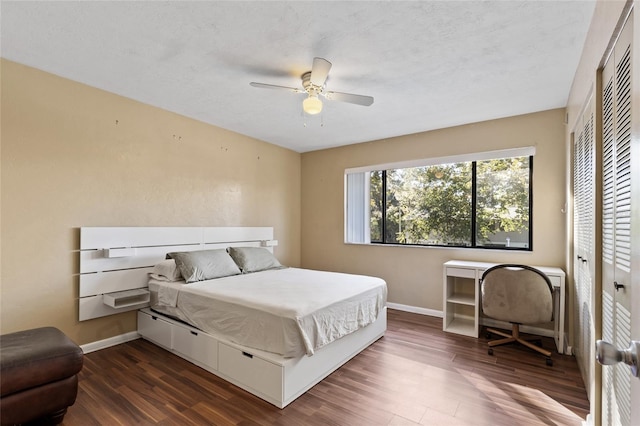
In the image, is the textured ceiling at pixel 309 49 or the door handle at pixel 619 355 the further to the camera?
the textured ceiling at pixel 309 49

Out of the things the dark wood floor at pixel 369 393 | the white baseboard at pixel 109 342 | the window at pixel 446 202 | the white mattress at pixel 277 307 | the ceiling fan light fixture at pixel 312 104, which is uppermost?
the ceiling fan light fixture at pixel 312 104

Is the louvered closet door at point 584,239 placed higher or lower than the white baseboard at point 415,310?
higher

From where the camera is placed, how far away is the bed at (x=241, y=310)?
2236 mm

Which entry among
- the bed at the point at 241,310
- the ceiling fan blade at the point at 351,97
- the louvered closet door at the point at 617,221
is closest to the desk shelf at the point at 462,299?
the bed at the point at 241,310

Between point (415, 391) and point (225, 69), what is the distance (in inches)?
119

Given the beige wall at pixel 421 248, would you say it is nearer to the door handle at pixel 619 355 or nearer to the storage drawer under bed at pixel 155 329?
the storage drawer under bed at pixel 155 329

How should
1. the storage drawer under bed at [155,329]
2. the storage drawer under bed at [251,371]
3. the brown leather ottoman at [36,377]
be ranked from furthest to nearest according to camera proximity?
the storage drawer under bed at [155,329], the storage drawer under bed at [251,371], the brown leather ottoman at [36,377]

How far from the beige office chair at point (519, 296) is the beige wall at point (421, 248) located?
2.75 ft

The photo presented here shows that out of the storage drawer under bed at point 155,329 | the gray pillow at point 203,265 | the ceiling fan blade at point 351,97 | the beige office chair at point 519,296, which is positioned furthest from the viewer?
the gray pillow at point 203,265

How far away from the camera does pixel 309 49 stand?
7.62ft

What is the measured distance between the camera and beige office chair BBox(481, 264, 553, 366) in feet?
9.44

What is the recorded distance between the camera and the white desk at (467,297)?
10.2 feet

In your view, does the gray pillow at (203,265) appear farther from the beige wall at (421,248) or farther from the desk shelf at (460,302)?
the desk shelf at (460,302)

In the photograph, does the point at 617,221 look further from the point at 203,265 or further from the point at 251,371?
the point at 203,265
